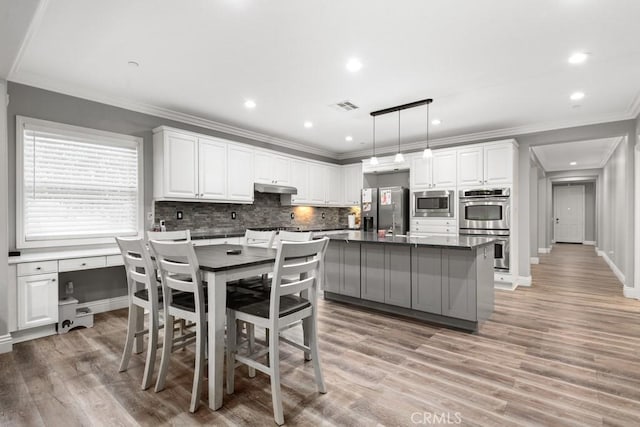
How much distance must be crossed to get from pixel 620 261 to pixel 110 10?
26.5ft

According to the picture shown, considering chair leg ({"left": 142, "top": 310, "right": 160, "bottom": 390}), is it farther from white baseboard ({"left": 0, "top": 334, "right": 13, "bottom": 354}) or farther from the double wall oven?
the double wall oven

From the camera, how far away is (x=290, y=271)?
2033mm

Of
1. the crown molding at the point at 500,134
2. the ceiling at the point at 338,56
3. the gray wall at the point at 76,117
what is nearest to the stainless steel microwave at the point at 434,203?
the crown molding at the point at 500,134

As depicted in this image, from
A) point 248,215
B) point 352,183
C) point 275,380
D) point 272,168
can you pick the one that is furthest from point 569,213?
point 275,380

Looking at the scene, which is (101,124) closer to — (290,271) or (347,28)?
(347,28)

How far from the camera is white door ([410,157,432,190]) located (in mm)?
6083

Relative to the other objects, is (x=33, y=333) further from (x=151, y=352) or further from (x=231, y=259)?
(x=231, y=259)

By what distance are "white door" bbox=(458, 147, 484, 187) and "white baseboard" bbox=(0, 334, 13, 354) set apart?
6.03 meters

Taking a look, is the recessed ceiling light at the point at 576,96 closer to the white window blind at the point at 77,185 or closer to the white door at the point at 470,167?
the white door at the point at 470,167

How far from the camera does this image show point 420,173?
6176 millimetres

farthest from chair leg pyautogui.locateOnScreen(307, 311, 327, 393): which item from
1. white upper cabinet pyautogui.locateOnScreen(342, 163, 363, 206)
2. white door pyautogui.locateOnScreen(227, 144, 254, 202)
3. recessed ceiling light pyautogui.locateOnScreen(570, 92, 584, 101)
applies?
white upper cabinet pyautogui.locateOnScreen(342, 163, 363, 206)

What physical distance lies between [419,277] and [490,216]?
8.22 feet

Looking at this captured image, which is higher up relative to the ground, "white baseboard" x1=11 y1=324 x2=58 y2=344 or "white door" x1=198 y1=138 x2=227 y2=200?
"white door" x1=198 y1=138 x2=227 y2=200

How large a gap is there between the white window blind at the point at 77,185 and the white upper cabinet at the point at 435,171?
4.57m
